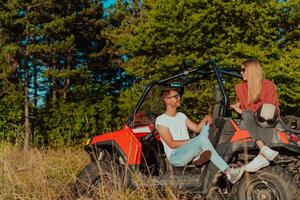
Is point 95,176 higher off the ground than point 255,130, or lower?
lower

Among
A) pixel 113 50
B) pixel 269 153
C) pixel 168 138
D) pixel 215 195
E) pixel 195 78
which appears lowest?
pixel 215 195

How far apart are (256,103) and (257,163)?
2.35 feet

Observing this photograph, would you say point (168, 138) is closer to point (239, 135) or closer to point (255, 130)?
point (239, 135)

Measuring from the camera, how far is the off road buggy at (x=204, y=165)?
472cm

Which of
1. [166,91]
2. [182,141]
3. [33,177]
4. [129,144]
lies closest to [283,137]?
[182,141]

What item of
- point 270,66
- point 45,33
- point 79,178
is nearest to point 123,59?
point 45,33

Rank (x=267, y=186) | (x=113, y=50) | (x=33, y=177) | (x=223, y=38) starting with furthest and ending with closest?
(x=113, y=50), (x=223, y=38), (x=33, y=177), (x=267, y=186)

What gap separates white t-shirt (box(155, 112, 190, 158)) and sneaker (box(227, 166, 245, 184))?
900mm

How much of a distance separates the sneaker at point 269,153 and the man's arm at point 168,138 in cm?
104

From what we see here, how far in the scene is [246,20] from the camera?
62.1 ft

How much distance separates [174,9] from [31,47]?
24.5 ft

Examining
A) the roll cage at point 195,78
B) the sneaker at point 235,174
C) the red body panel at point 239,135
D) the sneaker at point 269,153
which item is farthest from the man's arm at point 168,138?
Answer: the sneaker at point 269,153

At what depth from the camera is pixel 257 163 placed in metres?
4.62

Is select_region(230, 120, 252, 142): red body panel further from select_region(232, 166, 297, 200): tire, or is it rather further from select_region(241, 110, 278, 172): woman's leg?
select_region(232, 166, 297, 200): tire
